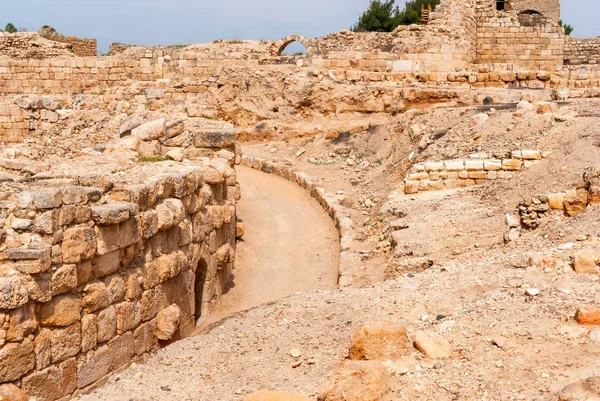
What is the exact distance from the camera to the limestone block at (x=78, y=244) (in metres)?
6.11

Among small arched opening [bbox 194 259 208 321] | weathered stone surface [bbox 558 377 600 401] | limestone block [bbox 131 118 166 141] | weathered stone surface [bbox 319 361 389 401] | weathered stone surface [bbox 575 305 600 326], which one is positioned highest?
limestone block [bbox 131 118 166 141]

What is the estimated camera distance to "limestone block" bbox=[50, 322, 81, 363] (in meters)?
6.09

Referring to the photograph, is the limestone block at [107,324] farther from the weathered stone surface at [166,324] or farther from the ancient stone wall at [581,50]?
the ancient stone wall at [581,50]

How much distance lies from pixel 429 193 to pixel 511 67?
26.3ft

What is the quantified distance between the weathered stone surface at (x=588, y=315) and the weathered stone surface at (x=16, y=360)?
13.8ft

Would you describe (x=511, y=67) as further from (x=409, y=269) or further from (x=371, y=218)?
(x=409, y=269)

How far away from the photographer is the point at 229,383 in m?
5.54

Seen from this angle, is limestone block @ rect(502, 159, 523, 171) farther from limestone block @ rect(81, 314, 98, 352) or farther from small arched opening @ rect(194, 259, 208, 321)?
limestone block @ rect(81, 314, 98, 352)

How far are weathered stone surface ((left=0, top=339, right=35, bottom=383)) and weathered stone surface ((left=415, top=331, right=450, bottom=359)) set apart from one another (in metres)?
3.07

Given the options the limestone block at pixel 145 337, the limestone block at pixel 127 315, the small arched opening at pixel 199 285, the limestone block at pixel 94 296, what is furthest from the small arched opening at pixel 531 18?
the limestone block at pixel 94 296

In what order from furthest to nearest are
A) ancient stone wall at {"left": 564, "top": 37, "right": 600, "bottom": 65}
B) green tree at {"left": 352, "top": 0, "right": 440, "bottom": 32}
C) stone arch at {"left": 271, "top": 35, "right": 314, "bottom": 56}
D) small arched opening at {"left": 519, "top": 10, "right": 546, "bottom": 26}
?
green tree at {"left": 352, "top": 0, "right": 440, "bottom": 32} < small arched opening at {"left": 519, "top": 10, "right": 546, "bottom": 26} < ancient stone wall at {"left": 564, "top": 37, "right": 600, "bottom": 65} < stone arch at {"left": 271, "top": 35, "right": 314, "bottom": 56}

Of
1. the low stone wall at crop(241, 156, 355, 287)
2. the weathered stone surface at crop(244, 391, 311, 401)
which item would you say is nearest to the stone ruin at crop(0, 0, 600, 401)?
the low stone wall at crop(241, 156, 355, 287)

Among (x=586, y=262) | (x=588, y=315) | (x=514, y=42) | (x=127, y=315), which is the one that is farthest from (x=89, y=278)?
(x=514, y=42)

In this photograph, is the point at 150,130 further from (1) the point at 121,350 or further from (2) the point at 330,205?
(1) the point at 121,350
